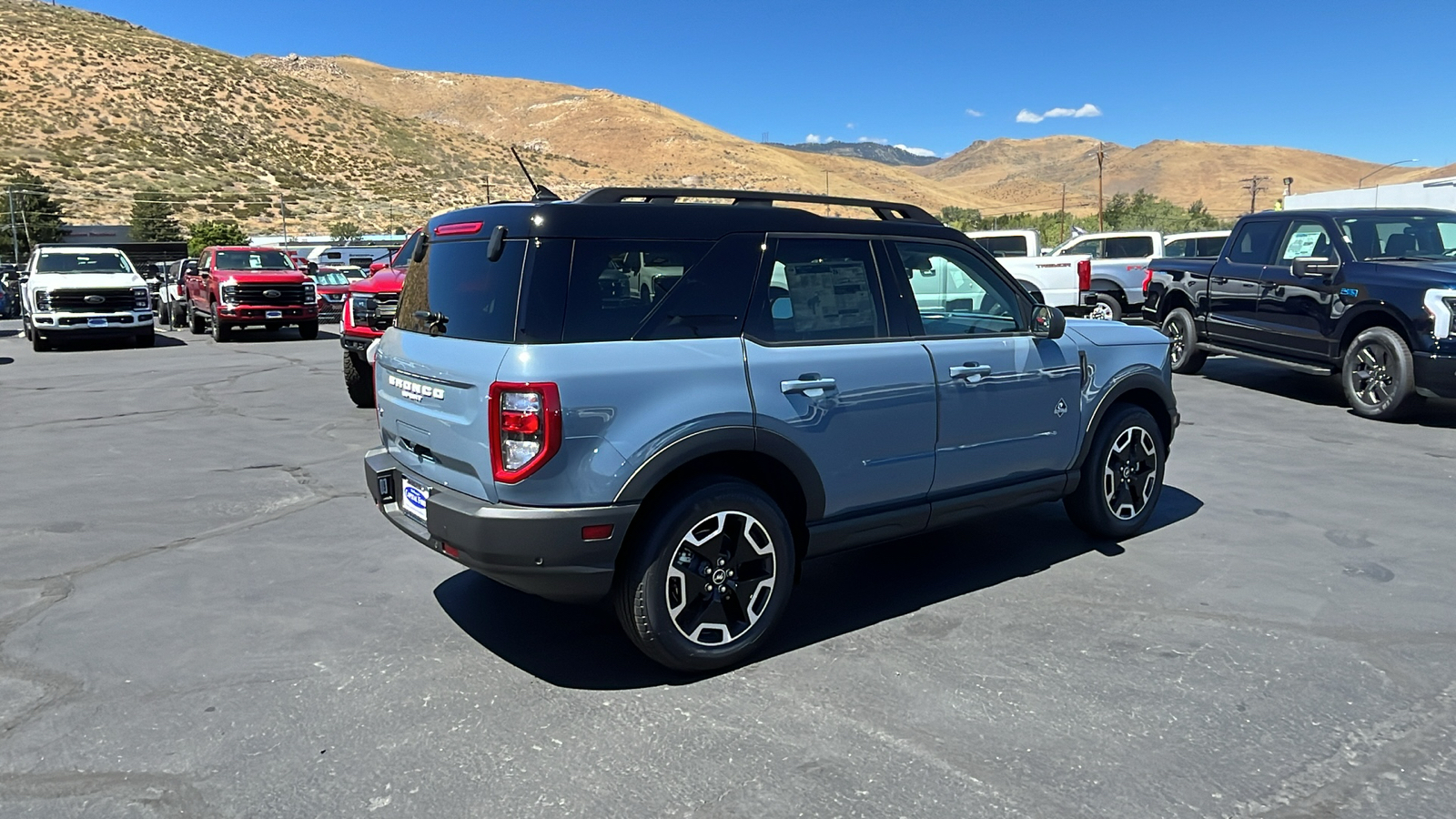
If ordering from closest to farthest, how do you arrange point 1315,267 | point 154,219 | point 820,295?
point 820,295, point 1315,267, point 154,219

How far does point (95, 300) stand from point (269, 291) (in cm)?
306

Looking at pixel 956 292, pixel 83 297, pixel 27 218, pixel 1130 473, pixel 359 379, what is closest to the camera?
pixel 956 292

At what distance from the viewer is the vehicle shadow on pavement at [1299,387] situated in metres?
10.2

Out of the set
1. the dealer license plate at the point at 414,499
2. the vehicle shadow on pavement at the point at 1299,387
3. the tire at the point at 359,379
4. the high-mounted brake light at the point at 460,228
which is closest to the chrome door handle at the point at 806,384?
the high-mounted brake light at the point at 460,228

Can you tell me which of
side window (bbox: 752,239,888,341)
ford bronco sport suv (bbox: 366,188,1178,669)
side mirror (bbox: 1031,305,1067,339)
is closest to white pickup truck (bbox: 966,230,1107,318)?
side mirror (bbox: 1031,305,1067,339)

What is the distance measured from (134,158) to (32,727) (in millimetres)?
65648

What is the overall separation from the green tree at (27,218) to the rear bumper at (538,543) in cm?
4981

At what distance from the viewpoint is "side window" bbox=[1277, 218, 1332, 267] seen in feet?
34.8

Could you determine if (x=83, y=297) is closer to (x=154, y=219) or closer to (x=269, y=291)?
(x=269, y=291)

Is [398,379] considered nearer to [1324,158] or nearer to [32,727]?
[32,727]

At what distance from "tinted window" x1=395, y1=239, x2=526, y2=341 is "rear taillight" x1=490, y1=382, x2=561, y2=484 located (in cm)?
26

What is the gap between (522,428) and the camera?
3.64 metres

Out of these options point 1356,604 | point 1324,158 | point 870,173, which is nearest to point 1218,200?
point 870,173

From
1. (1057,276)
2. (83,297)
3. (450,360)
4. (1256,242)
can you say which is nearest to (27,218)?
(83,297)
